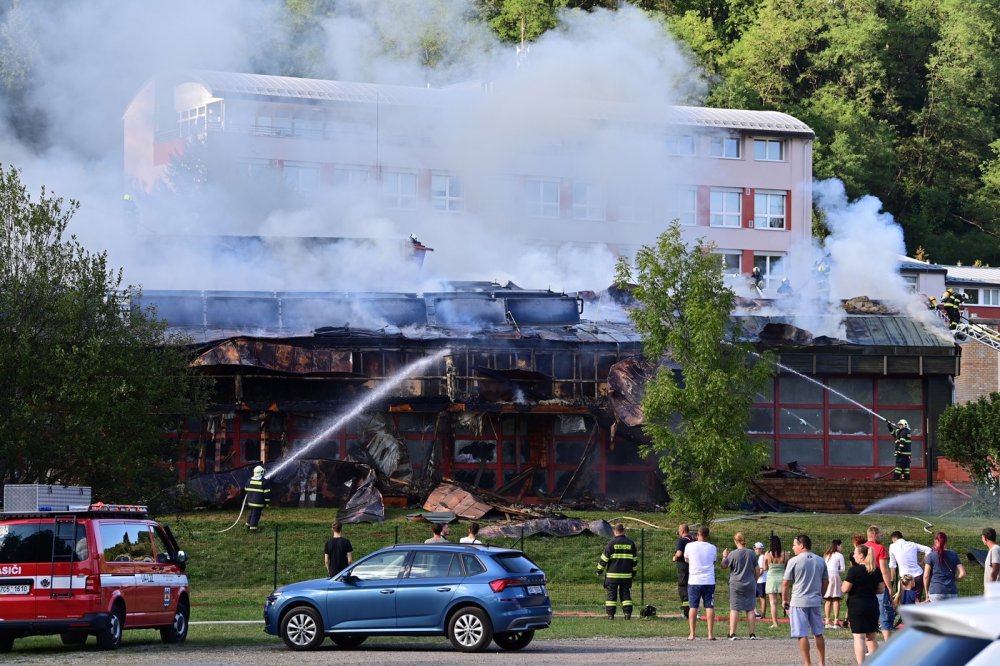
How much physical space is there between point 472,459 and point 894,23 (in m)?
55.9

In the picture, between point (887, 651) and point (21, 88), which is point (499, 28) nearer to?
point (21, 88)

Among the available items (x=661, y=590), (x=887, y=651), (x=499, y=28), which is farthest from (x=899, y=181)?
(x=887, y=651)

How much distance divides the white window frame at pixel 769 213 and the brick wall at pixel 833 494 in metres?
35.8

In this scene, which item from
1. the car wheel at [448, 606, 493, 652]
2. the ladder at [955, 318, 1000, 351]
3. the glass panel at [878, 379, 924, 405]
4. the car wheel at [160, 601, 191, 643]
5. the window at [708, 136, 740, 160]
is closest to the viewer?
the car wheel at [448, 606, 493, 652]

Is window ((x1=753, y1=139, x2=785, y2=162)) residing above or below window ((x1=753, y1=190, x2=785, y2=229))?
above

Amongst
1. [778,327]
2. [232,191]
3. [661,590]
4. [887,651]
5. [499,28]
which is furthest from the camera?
[499,28]

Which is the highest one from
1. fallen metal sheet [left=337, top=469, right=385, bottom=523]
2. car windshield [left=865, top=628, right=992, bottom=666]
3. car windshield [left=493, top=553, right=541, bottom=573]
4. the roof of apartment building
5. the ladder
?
the roof of apartment building

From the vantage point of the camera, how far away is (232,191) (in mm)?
69000

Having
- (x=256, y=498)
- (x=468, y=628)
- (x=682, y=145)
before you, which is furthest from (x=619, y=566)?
(x=682, y=145)

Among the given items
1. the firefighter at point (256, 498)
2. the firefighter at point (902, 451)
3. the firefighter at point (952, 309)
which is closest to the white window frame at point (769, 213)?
the firefighter at point (952, 309)

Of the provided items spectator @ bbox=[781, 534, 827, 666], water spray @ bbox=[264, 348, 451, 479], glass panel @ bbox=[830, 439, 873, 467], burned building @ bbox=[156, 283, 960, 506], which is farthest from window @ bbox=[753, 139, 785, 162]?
Result: spectator @ bbox=[781, 534, 827, 666]

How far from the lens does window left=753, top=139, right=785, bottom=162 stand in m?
77.1

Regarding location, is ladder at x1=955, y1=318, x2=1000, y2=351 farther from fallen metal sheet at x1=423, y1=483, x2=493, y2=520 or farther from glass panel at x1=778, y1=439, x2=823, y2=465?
fallen metal sheet at x1=423, y1=483, x2=493, y2=520

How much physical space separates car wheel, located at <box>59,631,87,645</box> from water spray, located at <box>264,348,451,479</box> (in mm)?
20522
